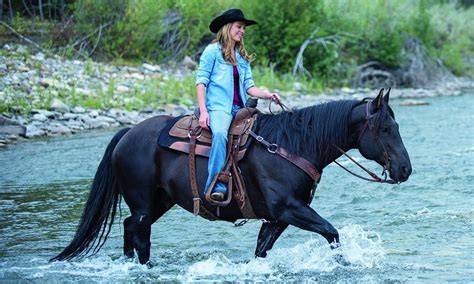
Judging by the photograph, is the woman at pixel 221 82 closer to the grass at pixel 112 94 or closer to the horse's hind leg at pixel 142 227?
the horse's hind leg at pixel 142 227

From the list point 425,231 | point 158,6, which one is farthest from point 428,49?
point 425,231

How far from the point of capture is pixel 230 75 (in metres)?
7.49

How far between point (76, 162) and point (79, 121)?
528 cm

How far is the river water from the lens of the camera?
748 centimetres

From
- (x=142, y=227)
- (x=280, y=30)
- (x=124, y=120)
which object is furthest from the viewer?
(x=280, y=30)

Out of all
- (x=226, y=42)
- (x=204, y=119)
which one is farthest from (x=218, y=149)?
(x=226, y=42)

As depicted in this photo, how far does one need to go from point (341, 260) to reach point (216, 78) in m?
2.01

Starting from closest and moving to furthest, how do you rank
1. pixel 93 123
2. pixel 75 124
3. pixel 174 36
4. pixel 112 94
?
pixel 75 124
pixel 93 123
pixel 112 94
pixel 174 36

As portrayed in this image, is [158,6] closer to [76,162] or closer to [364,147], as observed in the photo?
[76,162]

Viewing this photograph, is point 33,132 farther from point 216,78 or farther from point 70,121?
point 216,78

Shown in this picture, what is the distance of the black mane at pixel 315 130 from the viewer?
23.6 feet

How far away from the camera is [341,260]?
7227mm

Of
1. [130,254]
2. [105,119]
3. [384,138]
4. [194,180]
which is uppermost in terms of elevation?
[384,138]

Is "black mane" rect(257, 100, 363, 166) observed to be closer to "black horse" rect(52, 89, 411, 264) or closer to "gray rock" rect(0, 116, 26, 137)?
"black horse" rect(52, 89, 411, 264)
